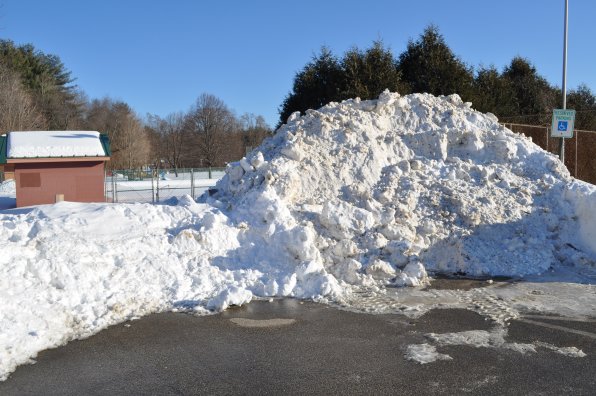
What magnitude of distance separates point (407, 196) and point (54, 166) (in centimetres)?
1558

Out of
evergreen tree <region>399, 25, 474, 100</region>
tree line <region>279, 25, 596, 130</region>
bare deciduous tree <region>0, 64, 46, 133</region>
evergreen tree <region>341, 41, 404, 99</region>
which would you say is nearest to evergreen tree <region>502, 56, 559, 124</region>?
tree line <region>279, 25, 596, 130</region>

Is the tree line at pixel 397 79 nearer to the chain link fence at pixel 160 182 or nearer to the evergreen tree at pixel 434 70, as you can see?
the evergreen tree at pixel 434 70

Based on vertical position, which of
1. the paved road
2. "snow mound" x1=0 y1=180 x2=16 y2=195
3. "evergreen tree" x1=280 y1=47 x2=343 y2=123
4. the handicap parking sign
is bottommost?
the paved road

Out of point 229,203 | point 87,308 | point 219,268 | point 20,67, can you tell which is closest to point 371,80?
point 229,203

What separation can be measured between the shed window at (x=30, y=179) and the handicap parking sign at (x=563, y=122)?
18.1 m

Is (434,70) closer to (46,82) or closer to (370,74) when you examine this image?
(370,74)

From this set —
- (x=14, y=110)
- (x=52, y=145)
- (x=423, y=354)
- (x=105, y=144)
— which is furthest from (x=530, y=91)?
(x=14, y=110)

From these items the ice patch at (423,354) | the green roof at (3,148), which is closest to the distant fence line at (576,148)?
the ice patch at (423,354)

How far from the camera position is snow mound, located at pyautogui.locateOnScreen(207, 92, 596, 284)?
30.6 ft

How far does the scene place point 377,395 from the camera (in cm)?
468

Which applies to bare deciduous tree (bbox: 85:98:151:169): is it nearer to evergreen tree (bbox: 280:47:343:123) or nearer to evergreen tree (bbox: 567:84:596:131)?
evergreen tree (bbox: 280:47:343:123)

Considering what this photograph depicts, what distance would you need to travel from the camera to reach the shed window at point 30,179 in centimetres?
2059

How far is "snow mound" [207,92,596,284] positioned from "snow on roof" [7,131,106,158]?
11639 millimetres

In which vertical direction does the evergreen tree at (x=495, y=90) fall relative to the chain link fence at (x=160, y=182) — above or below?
above
